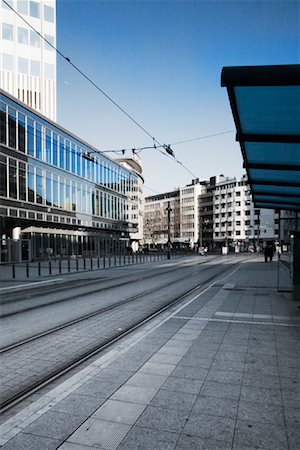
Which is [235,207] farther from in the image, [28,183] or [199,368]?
[199,368]

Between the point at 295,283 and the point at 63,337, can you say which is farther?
the point at 295,283

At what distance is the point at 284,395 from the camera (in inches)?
187

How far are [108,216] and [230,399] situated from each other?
178ft

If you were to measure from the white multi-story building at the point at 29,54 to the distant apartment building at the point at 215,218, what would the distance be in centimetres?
5545

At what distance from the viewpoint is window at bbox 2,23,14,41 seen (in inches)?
2354

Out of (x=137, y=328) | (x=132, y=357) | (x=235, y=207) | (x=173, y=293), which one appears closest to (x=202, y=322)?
(x=137, y=328)

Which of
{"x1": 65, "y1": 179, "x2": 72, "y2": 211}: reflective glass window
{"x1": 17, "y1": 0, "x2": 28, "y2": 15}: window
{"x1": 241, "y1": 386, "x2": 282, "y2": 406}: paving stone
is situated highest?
{"x1": 17, "y1": 0, "x2": 28, "y2": 15}: window

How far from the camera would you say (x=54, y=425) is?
3961 mm

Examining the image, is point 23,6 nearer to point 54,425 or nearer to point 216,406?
point 54,425

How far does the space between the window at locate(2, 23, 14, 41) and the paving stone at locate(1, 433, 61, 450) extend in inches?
2645

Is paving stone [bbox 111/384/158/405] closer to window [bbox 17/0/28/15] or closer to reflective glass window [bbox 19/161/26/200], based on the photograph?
reflective glass window [bbox 19/161/26/200]

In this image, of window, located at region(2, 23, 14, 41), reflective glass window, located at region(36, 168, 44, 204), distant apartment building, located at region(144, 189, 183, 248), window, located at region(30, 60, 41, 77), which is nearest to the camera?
reflective glass window, located at region(36, 168, 44, 204)

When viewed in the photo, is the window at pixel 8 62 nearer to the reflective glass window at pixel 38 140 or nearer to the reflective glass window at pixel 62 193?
the reflective glass window at pixel 38 140

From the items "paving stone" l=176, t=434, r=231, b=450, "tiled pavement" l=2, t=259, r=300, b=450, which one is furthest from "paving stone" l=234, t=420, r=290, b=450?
"paving stone" l=176, t=434, r=231, b=450
